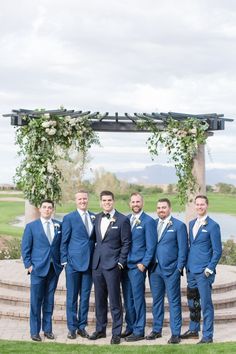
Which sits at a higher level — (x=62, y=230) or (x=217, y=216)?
Answer: (x=62, y=230)

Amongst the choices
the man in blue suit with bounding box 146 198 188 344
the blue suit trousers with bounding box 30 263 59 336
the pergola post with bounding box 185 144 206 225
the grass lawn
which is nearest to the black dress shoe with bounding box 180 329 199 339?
the man in blue suit with bounding box 146 198 188 344

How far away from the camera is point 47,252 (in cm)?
825

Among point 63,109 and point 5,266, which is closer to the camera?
point 63,109

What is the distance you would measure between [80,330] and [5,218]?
23879 mm

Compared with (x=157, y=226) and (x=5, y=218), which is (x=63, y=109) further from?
(x=5, y=218)

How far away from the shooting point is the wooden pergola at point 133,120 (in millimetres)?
12258

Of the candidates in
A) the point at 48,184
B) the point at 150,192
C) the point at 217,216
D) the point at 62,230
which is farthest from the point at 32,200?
the point at 217,216

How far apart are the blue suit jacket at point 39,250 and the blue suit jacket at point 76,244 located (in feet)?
0.35

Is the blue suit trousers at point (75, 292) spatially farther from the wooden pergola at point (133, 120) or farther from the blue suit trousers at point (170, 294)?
the wooden pergola at point (133, 120)

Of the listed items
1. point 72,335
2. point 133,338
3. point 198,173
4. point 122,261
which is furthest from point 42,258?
point 198,173

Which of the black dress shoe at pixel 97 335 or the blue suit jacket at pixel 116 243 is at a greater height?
the blue suit jacket at pixel 116 243

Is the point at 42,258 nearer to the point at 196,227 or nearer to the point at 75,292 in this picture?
the point at 75,292

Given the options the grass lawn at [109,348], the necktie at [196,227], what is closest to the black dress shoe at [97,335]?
the grass lawn at [109,348]

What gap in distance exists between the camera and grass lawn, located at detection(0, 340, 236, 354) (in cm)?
755
